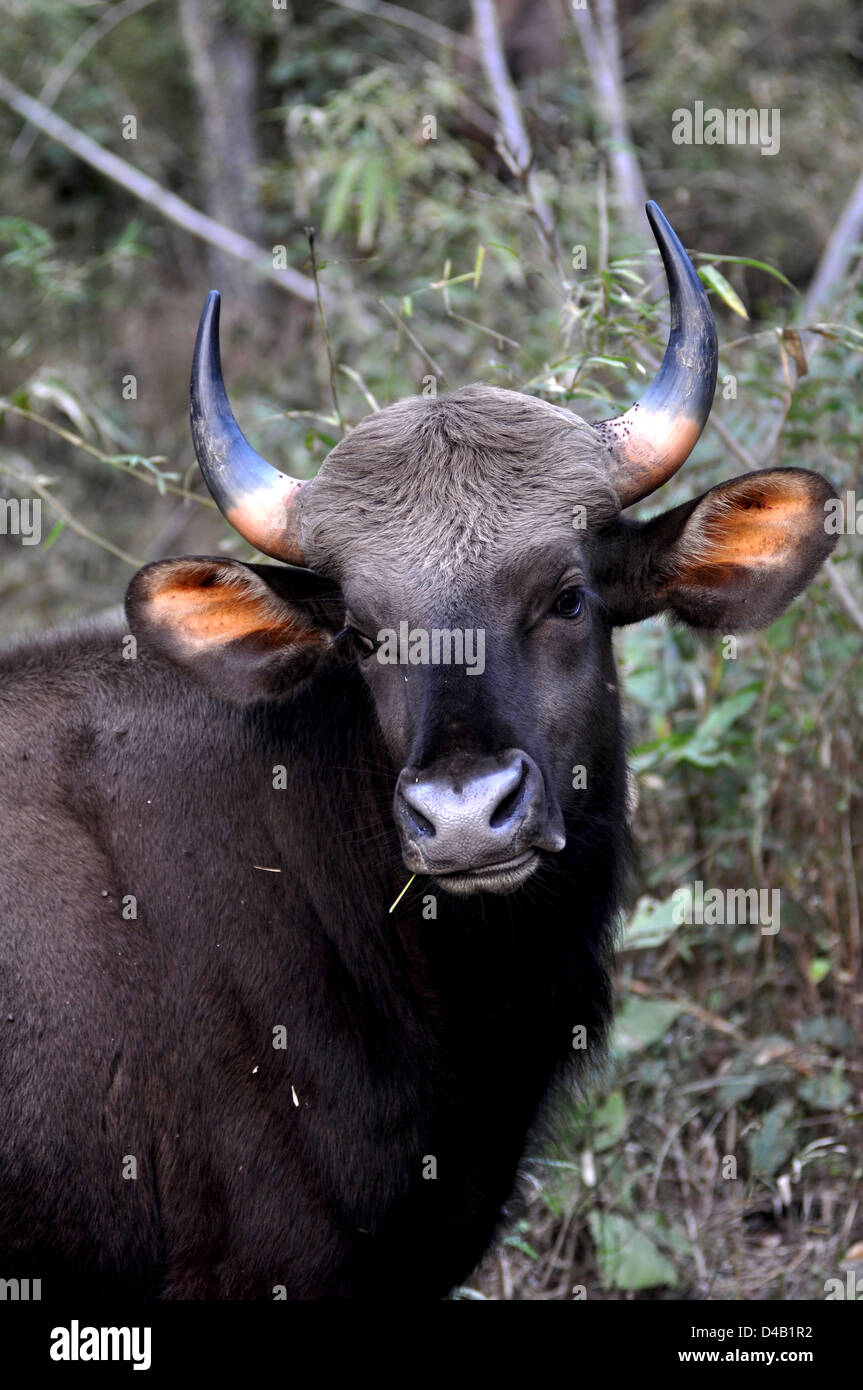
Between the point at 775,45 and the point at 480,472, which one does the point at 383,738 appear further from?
the point at 775,45

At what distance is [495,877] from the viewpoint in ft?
13.2

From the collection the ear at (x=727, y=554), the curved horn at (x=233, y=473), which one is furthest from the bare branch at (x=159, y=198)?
the ear at (x=727, y=554)

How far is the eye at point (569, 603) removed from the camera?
15.0ft

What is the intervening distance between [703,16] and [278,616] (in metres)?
13.6

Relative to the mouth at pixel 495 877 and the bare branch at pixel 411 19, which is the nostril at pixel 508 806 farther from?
the bare branch at pixel 411 19

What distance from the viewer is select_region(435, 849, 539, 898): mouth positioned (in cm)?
400

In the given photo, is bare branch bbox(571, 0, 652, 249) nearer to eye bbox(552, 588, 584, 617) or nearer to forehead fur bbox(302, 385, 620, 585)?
forehead fur bbox(302, 385, 620, 585)

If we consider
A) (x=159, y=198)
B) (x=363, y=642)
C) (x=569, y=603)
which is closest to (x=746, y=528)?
(x=569, y=603)

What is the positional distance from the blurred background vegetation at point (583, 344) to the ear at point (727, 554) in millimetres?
→ 1171

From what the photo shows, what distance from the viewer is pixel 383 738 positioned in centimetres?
479

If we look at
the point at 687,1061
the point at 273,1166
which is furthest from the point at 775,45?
the point at 273,1166

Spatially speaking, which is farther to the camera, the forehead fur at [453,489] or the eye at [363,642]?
the eye at [363,642]

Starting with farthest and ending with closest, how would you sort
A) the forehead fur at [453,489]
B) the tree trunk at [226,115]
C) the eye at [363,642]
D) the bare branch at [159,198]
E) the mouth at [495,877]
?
the tree trunk at [226,115]
the bare branch at [159,198]
the eye at [363,642]
the forehead fur at [453,489]
the mouth at [495,877]

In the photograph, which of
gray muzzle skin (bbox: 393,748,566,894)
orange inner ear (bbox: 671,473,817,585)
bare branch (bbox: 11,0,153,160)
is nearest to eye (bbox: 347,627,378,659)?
gray muzzle skin (bbox: 393,748,566,894)
